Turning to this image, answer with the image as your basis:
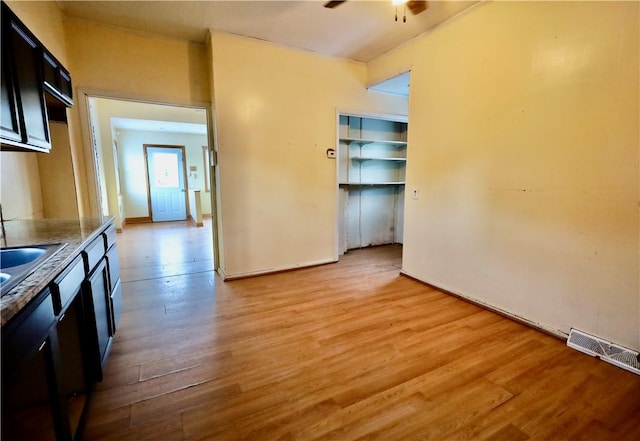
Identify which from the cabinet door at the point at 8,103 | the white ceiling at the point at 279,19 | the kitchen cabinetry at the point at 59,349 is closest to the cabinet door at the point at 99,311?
the kitchen cabinetry at the point at 59,349

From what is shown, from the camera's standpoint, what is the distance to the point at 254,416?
1.51m

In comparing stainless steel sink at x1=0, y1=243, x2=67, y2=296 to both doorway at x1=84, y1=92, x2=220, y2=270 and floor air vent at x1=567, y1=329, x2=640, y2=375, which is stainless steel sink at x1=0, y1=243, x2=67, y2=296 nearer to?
floor air vent at x1=567, y1=329, x2=640, y2=375

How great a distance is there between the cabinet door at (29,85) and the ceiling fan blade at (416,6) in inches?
99.4

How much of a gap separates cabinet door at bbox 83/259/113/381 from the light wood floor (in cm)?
18

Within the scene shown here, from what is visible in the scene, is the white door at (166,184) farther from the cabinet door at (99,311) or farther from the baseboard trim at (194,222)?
the cabinet door at (99,311)

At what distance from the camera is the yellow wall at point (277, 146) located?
3.21 m

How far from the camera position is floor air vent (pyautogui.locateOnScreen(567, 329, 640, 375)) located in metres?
1.84

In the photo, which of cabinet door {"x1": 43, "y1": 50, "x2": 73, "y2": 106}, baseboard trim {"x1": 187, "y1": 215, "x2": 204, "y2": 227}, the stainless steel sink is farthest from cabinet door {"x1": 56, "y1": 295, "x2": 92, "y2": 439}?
baseboard trim {"x1": 187, "y1": 215, "x2": 204, "y2": 227}

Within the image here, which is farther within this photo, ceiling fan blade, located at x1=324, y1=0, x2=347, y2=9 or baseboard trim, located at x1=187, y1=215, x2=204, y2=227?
baseboard trim, located at x1=187, y1=215, x2=204, y2=227

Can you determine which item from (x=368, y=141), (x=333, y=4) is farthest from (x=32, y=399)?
(x=368, y=141)

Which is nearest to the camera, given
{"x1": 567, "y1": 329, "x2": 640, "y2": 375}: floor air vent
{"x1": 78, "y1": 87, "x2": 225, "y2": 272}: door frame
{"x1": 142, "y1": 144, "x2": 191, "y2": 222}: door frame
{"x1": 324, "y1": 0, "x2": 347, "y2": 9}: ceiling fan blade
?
{"x1": 567, "y1": 329, "x2": 640, "y2": 375}: floor air vent

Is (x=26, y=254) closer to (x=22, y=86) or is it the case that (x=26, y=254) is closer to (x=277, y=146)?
(x=22, y=86)

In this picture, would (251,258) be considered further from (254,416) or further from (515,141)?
(515,141)

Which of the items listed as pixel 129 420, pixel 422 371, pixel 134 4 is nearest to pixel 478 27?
pixel 422 371
